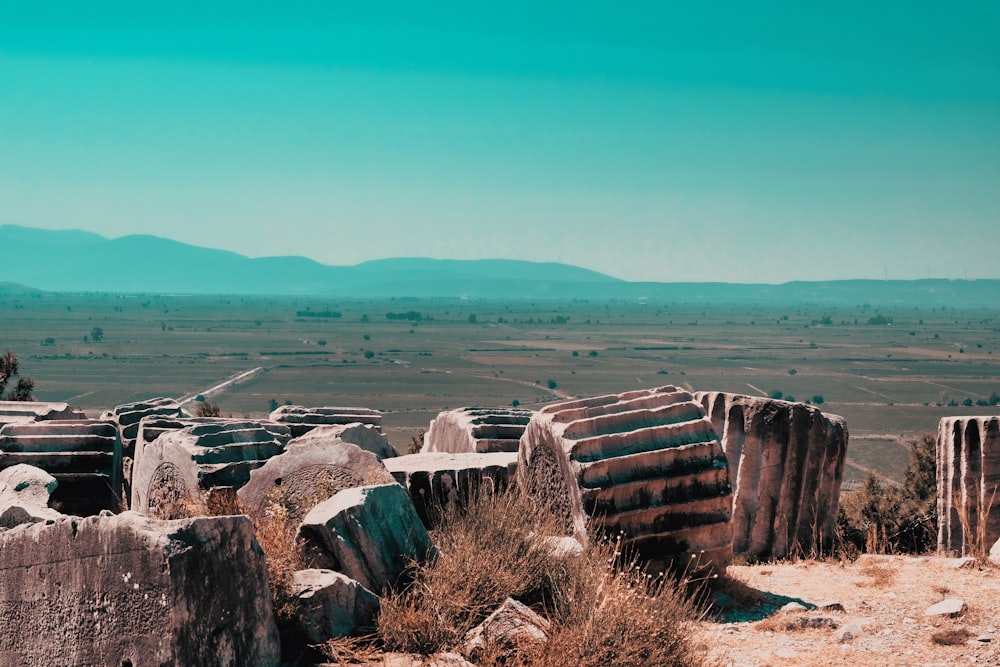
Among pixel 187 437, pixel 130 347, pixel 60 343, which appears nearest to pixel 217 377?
pixel 130 347

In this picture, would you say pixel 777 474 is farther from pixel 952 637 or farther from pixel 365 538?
pixel 365 538

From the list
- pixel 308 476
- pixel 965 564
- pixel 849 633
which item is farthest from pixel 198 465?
pixel 965 564

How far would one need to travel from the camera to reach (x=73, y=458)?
1158 cm

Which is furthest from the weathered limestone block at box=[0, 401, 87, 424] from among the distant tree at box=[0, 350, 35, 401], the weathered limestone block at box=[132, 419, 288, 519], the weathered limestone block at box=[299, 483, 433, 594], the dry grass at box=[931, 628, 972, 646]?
the dry grass at box=[931, 628, 972, 646]

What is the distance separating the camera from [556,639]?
5922 mm

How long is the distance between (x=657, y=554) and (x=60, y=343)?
6159 inches

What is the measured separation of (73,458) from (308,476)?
4496 millimetres

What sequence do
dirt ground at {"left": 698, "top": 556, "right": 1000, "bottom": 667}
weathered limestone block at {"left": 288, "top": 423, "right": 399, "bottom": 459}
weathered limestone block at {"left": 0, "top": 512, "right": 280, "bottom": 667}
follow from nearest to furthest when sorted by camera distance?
1. weathered limestone block at {"left": 0, "top": 512, "right": 280, "bottom": 667}
2. dirt ground at {"left": 698, "top": 556, "right": 1000, "bottom": 667}
3. weathered limestone block at {"left": 288, "top": 423, "right": 399, "bottom": 459}

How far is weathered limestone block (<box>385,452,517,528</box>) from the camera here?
900 cm

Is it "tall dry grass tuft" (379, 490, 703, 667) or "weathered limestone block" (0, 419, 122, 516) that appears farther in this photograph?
"weathered limestone block" (0, 419, 122, 516)

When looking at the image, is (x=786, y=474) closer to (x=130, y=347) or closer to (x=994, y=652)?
(x=994, y=652)

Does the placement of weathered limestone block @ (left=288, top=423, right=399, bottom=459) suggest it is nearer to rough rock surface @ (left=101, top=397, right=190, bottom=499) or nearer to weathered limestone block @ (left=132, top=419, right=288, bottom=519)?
weathered limestone block @ (left=132, top=419, right=288, bottom=519)

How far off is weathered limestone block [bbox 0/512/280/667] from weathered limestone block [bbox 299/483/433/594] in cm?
96

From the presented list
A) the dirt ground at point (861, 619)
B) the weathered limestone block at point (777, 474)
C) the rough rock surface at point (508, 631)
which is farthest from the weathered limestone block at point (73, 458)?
the dirt ground at point (861, 619)
